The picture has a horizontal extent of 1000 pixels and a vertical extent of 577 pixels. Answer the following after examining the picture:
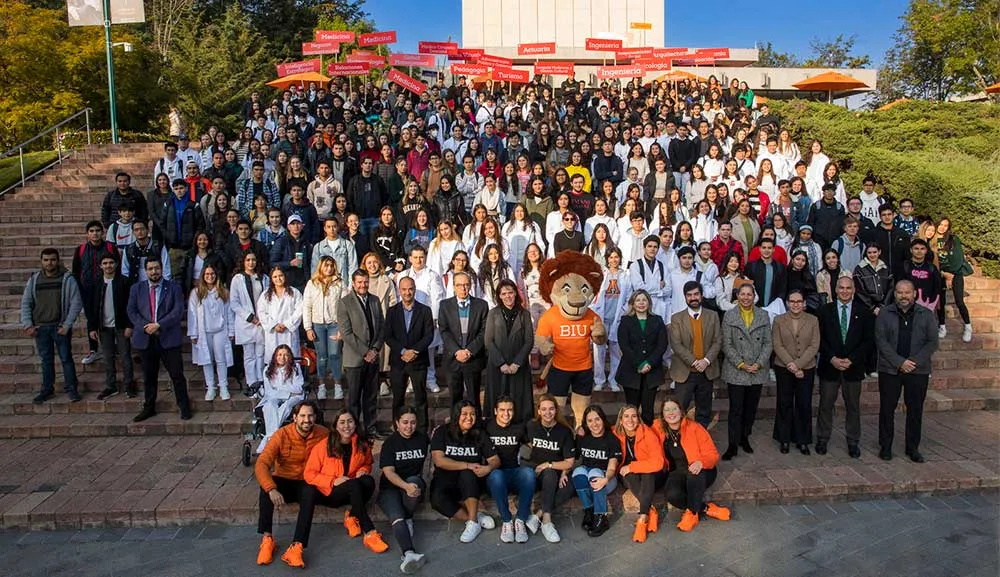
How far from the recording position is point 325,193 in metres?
10.7

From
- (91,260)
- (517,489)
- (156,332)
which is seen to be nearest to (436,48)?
(91,260)

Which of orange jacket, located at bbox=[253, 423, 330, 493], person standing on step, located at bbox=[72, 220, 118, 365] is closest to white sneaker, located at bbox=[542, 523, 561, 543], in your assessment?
orange jacket, located at bbox=[253, 423, 330, 493]

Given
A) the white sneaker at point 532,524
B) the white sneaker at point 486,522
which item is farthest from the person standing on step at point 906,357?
the white sneaker at point 486,522

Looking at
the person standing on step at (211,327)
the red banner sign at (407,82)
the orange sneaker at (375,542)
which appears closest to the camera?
the orange sneaker at (375,542)

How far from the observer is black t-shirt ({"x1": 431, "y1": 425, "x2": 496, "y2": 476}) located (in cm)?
615

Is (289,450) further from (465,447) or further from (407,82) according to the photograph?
(407,82)

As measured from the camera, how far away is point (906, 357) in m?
7.10

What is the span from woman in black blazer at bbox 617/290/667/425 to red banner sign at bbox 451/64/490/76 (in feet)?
49.3

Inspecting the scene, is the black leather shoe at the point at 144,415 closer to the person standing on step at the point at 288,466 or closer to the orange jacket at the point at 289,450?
the person standing on step at the point at 288,466

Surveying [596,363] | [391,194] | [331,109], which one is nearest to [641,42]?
[331,109]

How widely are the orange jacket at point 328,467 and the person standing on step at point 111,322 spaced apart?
4097mm

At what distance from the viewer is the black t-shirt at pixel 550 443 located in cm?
621

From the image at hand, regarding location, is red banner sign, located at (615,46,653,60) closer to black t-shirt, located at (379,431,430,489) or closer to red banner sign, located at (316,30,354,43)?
red banner sign, located at (316,30,354,43)

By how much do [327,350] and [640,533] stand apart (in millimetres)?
4431
